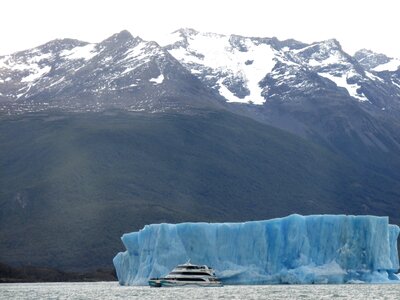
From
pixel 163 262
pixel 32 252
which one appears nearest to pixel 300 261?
pixel 163 262

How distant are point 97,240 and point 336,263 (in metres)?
101

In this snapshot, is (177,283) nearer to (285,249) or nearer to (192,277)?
(192,277)

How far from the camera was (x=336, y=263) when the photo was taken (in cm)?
8981

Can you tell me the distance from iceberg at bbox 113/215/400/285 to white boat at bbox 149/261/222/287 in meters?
2.76

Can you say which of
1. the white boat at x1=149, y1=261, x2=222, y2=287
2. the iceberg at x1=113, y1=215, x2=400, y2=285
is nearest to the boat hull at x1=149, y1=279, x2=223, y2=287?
the white boat at x1=149, y1=261, x2=222, y2=287

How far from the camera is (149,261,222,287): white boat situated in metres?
88.8

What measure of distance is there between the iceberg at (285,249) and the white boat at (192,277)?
109 inches

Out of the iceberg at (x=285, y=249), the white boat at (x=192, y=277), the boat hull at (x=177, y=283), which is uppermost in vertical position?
the iceberg at (x=285, y=249)

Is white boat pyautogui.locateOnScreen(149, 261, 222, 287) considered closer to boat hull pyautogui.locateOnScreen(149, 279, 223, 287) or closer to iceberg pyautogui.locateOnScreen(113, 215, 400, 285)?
boat hull pyautogui.locateOnScreen(149, 279, 223, 287)

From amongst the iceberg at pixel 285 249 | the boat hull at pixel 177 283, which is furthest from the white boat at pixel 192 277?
the iceberg at pixel 285 249

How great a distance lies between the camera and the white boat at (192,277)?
291 ft

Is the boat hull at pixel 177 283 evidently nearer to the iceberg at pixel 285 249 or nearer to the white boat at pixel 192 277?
the white boat at pixel 192 277

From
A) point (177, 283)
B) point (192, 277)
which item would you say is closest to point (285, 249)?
point (192, 277)

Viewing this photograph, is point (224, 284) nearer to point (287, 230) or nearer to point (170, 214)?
point (287, 230)
